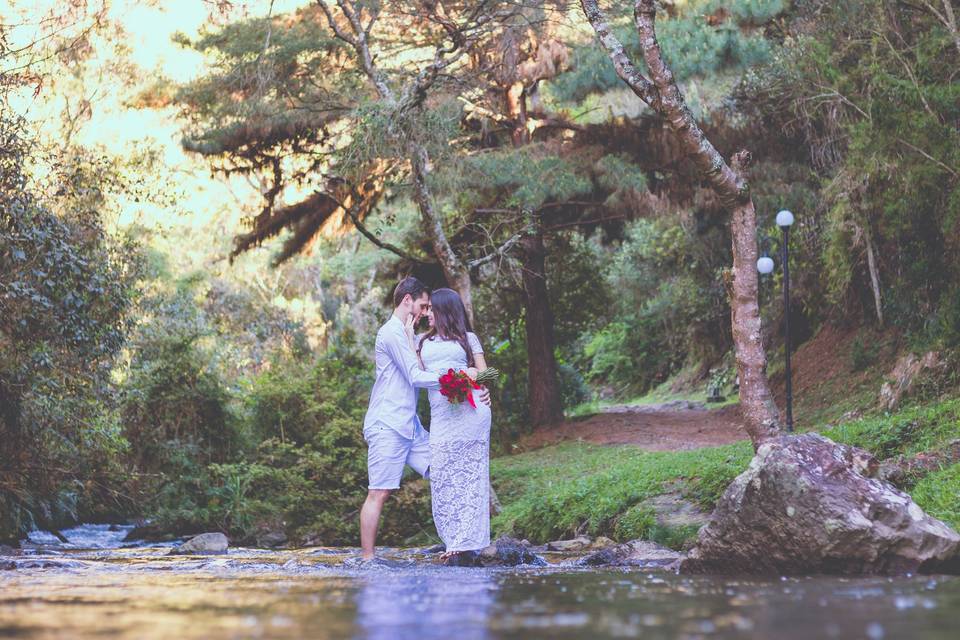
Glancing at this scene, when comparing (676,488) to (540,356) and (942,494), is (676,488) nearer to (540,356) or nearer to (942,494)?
(942,494)

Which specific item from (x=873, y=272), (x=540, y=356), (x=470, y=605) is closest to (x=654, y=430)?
(x=540, y=356)

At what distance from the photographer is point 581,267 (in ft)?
88.7

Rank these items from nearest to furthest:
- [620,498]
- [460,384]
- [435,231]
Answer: [460,384], [620,498], [435,231]

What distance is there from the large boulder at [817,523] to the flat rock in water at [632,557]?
0.85 metres

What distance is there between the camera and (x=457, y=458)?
30.1 feet

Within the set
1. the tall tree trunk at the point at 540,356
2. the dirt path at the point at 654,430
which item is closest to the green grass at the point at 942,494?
the dirt path at the point at 654,430

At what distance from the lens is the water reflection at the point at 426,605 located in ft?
13.2

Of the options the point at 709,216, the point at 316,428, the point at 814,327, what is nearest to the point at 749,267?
the point at 316,428

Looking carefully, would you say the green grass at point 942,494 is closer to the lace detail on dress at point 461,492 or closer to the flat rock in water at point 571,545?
the flat rock in water at point 571,545

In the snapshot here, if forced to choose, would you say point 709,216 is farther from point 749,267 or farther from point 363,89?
point 749,267

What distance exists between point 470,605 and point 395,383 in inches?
171

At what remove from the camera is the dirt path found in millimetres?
20641

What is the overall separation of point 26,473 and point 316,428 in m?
4.89

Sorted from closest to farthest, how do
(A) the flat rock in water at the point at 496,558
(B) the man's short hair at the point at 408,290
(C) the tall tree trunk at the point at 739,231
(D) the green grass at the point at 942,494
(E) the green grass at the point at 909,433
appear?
(D) the green grass at the point at 942,494 → (A) the flat rock in water at the point at 496,558 → (B) the man's short hair at the point at 408,290 → (C) the tall tree trunk at the point at 739,231 → (E) the green grass at the point at 909,433
